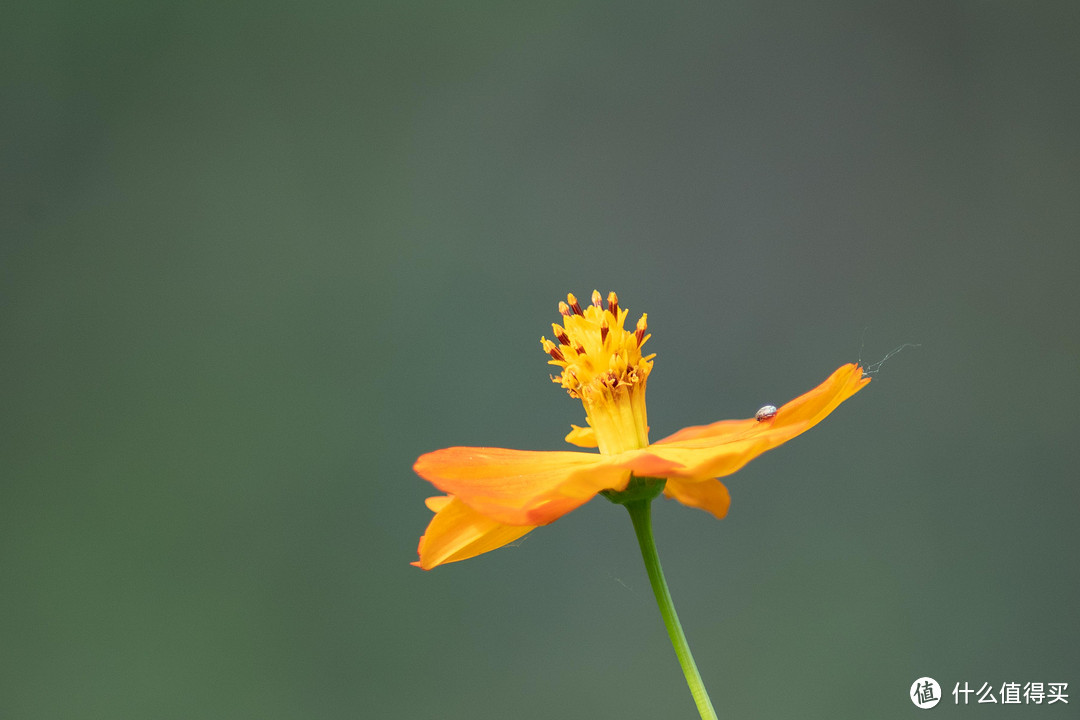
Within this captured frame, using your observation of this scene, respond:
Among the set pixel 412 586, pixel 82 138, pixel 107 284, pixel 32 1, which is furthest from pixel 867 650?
pixel 32 1

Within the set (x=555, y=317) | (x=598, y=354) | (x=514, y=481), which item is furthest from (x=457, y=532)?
(x=555, y=317)

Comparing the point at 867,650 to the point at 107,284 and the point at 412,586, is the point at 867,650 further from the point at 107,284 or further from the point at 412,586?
the point at 107,284

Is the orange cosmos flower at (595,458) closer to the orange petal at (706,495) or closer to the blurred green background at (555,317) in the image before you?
the orange petal at (706,495)

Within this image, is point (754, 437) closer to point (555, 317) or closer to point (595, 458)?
point (595, 458)

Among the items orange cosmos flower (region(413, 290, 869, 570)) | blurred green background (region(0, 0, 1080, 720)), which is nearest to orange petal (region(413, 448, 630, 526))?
orange cosmos flower (region(413, 290, 869, 570))

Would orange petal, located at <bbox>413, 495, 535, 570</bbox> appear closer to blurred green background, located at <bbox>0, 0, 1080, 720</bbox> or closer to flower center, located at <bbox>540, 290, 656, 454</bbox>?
flower center, located at <bbox>540, 290, 656, 454</bbox>

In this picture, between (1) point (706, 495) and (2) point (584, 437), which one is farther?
(2) point (584, 437)

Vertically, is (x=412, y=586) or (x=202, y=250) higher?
(x=202, y=250)
